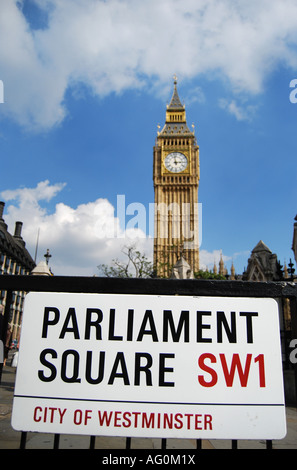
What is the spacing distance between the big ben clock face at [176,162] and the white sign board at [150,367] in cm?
8435

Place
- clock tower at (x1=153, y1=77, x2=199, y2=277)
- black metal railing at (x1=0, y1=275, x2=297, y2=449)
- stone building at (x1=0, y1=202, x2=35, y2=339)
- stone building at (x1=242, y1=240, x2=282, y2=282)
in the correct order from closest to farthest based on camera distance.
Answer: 1. black metal railing at (x1=0, y1=275, x2=297, y2=449)
2. stone building at (x1=242, y1=240, x2=282, y2=282)
3. stone building at (x1=0, y1=202, x2=35, y2=339)
4. clock tower at (x1=153, y1=77, x2=199, y2=277)

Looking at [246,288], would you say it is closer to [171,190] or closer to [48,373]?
[48,373]

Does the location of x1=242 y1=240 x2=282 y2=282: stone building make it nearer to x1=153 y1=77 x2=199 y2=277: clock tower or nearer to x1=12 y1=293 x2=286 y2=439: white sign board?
x1=12 y1=293 x2=286 y2=439: white sign board

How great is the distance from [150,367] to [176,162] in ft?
283

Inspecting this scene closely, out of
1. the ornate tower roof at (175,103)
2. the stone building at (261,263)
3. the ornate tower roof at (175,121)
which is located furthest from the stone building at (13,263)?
the ornate tower roof at (175,103)

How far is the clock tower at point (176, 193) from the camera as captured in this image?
79.2 m

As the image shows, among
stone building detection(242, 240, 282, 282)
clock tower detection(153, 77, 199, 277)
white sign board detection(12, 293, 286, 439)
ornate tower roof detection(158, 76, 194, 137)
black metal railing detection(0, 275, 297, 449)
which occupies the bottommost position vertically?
white sign board detection(12, 293, 286, 439)

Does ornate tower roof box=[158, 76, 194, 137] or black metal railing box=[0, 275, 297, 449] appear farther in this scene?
ornate tower roof box=[158, 76, 194, 137]

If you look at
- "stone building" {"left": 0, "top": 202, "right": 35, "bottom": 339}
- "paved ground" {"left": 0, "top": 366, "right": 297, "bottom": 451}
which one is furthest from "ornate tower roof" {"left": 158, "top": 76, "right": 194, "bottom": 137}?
"paved ground" {"left": 0, "top": 366, "right": 297, "bottom": 451}

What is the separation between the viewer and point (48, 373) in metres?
1.96

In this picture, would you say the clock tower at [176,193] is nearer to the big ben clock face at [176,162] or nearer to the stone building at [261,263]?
the big ben clock face at [176,162]

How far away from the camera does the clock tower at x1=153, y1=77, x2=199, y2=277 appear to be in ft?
260
